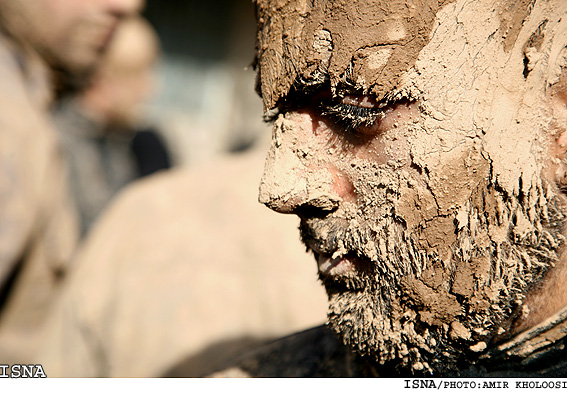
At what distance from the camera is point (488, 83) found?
0.76m

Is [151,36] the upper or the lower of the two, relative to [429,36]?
upper

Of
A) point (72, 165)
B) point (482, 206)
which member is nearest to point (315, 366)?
point (482, 206)

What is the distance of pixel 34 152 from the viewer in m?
2.26

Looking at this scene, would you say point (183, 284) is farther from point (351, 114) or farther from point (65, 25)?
point (65, 25)

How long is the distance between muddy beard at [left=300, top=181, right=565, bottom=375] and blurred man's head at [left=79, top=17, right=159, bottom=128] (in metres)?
2.94

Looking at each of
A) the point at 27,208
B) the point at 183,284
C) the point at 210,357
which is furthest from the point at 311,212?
the point at 27,208

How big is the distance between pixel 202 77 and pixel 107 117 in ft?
4.60

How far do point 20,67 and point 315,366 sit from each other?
1958mm

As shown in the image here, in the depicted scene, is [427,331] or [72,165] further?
[72,165]

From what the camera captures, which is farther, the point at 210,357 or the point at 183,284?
the point at 183,284

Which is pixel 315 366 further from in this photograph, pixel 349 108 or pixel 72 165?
pixel 72 165

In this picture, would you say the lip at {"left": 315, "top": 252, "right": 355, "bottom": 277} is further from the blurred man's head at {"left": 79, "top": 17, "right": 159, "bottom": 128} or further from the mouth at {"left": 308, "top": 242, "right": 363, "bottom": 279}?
the blurred man's head at {"left": 79, "top": 17, "right": 159, "bottom": 128}
